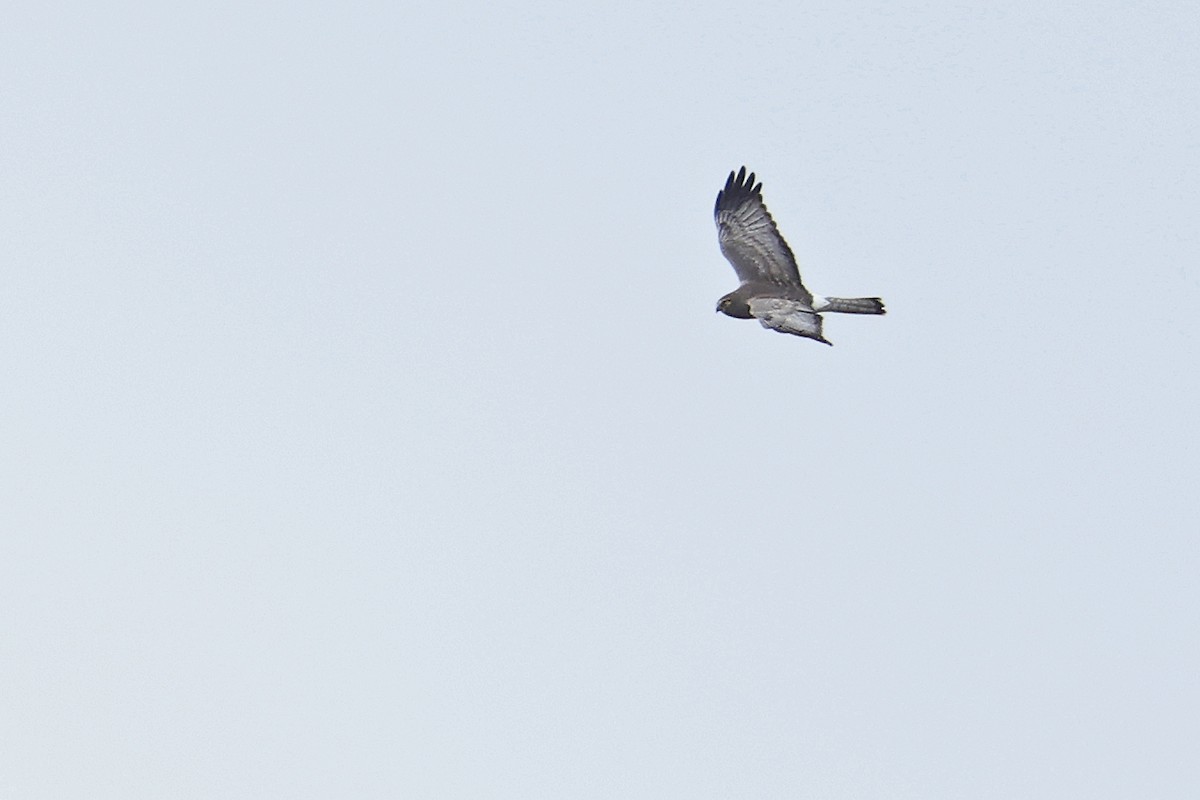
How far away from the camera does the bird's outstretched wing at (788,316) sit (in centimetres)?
2603

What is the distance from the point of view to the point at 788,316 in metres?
26.4

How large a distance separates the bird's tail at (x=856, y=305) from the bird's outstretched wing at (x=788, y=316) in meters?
0.40

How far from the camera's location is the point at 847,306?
87.4 feet

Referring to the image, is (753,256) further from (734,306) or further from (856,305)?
(856,305)

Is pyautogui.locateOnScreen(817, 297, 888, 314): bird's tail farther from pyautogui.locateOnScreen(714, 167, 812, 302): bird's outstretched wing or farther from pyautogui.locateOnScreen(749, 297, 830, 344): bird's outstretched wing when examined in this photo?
pyautogui.locateOnScreen(714, 167, 812, 302): bird's outstretched wing

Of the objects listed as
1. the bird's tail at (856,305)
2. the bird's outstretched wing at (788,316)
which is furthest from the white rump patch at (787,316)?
the bird's tail at (856,305)

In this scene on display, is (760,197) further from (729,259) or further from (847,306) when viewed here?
(847,306)

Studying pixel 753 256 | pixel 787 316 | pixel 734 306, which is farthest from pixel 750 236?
pixel 787 316

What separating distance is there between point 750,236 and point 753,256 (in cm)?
40

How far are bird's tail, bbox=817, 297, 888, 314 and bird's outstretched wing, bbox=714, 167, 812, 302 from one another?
1659mm

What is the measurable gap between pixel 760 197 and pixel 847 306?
3.17 metres

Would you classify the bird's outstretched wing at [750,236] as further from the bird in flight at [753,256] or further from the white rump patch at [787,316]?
the white rump patch at [787,316]

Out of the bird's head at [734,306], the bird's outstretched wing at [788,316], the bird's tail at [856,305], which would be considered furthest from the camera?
the bird's head at [734,306]

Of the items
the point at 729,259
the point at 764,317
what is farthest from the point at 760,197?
the point at 764,317
